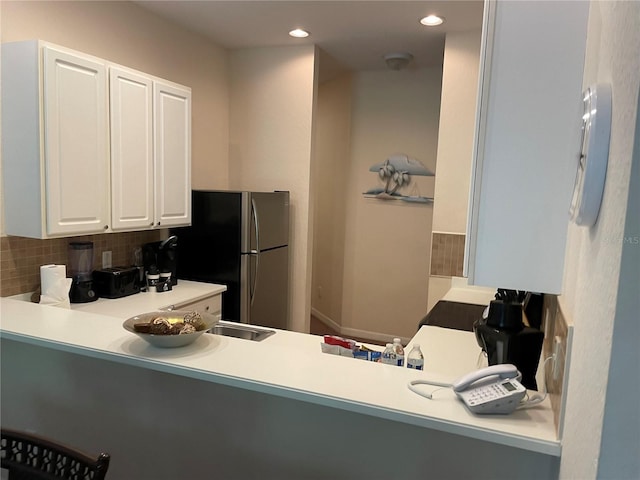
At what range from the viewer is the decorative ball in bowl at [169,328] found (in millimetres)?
1481

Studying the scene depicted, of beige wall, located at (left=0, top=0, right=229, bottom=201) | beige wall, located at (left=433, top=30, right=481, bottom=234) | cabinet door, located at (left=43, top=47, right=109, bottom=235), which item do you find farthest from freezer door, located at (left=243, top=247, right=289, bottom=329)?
beige wall, located at (left=433, top=30, right=481, bottom=234)

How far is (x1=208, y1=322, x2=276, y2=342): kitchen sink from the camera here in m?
2.11

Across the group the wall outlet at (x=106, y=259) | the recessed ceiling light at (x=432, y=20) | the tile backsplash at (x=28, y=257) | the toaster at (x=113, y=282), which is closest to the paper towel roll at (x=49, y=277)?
the tile backsplash at (x=28, y=257)

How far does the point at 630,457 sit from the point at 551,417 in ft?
1.71

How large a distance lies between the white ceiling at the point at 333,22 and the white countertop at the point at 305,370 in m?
2.23

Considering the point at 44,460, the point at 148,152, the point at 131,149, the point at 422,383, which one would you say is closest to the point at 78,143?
the point at 131,149

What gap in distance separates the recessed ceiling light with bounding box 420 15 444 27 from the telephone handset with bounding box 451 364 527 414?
2720 mm

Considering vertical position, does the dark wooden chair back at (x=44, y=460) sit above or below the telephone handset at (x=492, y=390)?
below

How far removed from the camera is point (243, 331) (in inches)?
85.0

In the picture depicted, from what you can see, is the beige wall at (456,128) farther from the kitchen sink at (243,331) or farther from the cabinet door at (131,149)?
the cabinet door at (131,149)

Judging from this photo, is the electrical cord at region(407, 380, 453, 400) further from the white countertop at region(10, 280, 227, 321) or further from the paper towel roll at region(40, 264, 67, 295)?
the paper towel roll at region(40, 264, 67, 295)

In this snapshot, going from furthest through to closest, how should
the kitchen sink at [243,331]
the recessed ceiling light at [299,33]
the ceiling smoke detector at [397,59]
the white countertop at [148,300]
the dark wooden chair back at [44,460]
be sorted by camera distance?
the ceiling smoke detector at [397,59] → the recessed ceiling light at [299,33] → the white countertop at [148,300] → the kitchen sink at [243,331] → the dark wooden chair back at [44,460]

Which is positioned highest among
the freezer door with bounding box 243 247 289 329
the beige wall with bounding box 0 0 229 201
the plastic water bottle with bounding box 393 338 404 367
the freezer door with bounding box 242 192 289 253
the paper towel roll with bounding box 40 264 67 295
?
the beige wall with bounding box 0 0 229 201

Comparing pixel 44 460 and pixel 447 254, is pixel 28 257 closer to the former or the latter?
pixel 44 460
